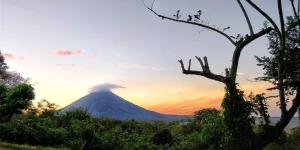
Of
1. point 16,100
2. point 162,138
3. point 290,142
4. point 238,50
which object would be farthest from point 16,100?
→ point 290,142

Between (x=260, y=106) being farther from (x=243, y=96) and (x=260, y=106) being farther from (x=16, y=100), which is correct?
(x=16, y=100)

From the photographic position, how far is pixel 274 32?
2917 centimetres

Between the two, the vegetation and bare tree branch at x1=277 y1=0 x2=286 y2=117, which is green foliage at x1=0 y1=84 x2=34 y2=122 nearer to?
the vegetation

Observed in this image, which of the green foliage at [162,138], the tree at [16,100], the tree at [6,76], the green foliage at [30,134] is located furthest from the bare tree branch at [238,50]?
the tree at [6,76]

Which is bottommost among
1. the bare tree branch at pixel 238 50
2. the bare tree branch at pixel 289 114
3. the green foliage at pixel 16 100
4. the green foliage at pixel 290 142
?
the green foliage at pixel 290 142

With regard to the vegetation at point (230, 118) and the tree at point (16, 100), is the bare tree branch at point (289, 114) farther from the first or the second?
the tree at point (16, 100)

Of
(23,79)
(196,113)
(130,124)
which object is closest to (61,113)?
(130,124)

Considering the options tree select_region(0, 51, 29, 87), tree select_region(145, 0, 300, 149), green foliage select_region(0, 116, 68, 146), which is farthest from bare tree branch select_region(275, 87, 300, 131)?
tree select_region(0, 51, 29, 87)

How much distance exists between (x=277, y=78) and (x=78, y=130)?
11894 mm

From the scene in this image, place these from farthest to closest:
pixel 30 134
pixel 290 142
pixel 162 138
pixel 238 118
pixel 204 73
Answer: pixel 162 138 < pixel 290 142 < pixel 30 134 < pixel 204 73 < pixel 238 118

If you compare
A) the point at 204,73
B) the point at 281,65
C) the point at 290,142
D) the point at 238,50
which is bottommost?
the point at 290,142

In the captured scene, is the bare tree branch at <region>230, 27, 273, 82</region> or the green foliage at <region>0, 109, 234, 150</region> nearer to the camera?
the bare tree branch at <region>230, 27, 273, 82</region>

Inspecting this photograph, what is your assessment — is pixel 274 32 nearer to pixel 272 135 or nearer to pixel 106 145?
pixel 272 135

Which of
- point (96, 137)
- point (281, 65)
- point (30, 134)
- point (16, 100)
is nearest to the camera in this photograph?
point (281, 65)
